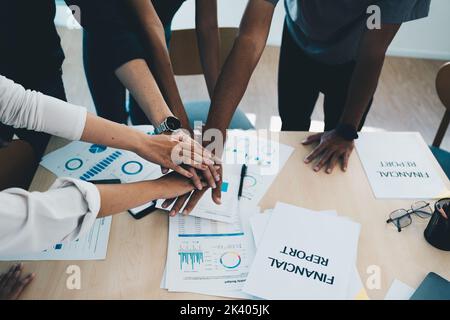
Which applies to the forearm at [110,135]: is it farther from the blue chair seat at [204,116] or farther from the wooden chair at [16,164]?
the blue chair seat at [204,116]

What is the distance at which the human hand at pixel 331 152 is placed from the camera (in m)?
1.20

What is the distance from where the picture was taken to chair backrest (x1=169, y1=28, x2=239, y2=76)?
1662 mm

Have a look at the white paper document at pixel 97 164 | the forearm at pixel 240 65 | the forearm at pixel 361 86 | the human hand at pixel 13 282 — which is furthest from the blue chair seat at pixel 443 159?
the human hand at pixel 13 282

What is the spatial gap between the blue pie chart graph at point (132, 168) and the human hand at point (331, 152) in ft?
1.72

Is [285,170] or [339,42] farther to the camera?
[339,42]

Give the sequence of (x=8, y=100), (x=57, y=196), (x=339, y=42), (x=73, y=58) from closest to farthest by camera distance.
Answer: (x=57, y=196), (x=8, y=100), (x=339, y=42), (x=73, y=58)

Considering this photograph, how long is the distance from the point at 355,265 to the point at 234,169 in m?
0.45

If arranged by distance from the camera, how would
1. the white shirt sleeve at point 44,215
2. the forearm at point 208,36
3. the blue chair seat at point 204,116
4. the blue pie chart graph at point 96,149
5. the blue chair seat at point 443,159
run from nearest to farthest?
1. the white shirt sleeve at point 44,215
2. the blue pie chart graph at point 96,149
3. the forearm at point 208,36
4. the blue chair seat at point 443,159
5. the blue chair seat at point 204,116

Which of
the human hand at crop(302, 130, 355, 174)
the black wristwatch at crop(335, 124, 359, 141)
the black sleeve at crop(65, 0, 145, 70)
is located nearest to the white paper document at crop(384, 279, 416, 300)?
the human hand at crop(302, 130, 355, 174)

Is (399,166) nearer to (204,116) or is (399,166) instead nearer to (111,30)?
(204,116)

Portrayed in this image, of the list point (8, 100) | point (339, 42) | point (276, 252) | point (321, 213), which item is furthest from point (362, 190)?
point (8, 100)

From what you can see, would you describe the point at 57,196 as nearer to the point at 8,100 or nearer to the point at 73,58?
the point at 8,100

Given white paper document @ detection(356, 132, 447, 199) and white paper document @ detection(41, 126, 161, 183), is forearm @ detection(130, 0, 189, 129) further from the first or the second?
white paper document @ detection(356, 132, 447, 199)

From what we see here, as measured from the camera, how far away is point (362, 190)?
1.13m
